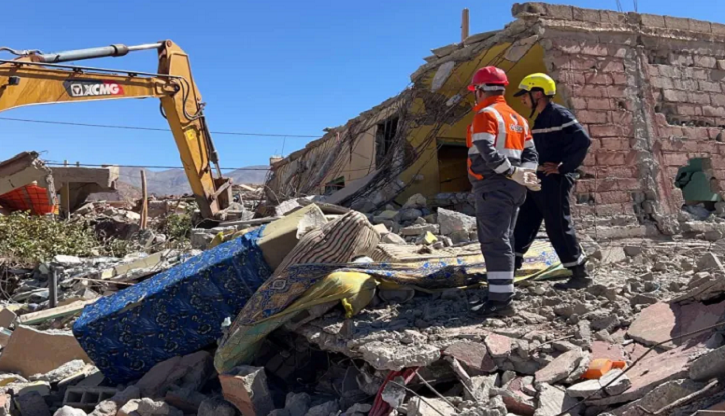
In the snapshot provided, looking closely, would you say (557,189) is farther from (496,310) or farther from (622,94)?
(622,94)

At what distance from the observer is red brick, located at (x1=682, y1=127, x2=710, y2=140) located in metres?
7.05

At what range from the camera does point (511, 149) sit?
3561 millimetres

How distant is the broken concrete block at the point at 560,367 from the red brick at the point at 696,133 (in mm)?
5253

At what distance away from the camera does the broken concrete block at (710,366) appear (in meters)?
2.16

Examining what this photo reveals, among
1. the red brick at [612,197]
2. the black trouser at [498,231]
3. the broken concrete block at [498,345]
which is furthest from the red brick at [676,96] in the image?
the broken concrete block at [498,345]

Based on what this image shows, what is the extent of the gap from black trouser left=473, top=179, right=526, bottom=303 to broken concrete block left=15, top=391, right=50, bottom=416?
3.14 m

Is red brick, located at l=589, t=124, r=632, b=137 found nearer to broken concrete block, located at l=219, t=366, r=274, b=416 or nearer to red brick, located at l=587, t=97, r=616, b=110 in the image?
red brick, located at l=587, t=97, r=616, b=110

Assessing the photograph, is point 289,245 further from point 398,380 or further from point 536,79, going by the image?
point 536,79

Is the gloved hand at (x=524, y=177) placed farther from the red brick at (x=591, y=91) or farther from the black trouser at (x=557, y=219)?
the red brick at (x=591, y=91)

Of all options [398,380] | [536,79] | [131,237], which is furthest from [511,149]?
[131,237]

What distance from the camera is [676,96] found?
7.10 metres

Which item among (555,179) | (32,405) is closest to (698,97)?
(555,179)

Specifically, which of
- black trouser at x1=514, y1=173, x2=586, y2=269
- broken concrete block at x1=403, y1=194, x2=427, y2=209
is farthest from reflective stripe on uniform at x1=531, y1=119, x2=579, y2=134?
broken concrete block at x1=403, y1=194, x2=427, y2=209

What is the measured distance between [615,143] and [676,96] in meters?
1.16
